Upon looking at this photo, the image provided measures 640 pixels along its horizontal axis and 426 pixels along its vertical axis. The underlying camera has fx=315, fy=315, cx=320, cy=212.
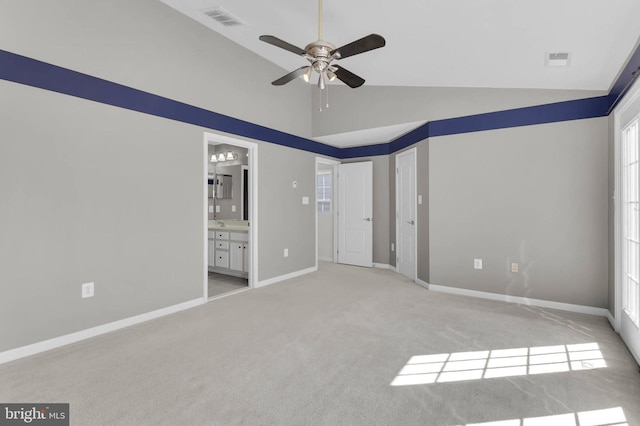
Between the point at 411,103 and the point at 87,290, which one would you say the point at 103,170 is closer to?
the point at 87,290

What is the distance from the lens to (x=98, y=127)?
9.70ft

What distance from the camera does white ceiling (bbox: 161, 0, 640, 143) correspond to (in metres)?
2.43

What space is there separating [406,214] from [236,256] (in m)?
2.90

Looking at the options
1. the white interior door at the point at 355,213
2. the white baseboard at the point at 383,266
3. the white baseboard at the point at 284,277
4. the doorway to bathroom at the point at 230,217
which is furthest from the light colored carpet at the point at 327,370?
the white interior door at the point at 355,213

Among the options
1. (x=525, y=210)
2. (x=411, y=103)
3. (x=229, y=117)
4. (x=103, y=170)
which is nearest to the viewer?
(x=103, y=170)

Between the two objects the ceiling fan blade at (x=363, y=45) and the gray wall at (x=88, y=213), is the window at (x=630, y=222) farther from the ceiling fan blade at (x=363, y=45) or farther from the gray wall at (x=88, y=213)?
the gray wall at (x=88, y=213)

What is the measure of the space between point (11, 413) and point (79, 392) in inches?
12.6

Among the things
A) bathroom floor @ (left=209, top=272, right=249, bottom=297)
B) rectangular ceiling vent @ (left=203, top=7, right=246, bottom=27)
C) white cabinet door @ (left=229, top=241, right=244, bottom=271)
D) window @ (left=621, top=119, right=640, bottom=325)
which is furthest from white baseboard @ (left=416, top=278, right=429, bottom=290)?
rectangular ceiling vent @ (left=203, top=7, right=246, bottom=27)

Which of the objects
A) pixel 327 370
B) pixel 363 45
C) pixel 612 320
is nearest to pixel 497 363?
pixel 327 370

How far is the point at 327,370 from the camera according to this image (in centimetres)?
231

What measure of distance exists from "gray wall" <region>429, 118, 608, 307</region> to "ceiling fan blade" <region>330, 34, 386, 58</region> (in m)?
2.43

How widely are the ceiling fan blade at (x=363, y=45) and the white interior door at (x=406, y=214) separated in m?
2.80

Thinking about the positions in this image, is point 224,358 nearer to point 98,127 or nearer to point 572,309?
point 98,127

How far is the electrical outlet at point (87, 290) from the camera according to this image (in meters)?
2.87
